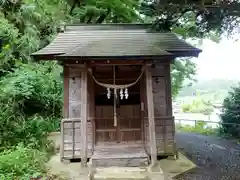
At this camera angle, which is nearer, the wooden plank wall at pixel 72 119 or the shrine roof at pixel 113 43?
the shrine roof at pixel 113 43

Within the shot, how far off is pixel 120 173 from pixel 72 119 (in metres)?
2.01

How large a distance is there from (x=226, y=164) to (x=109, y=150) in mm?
3282

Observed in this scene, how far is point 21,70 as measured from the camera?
9250 millimetres

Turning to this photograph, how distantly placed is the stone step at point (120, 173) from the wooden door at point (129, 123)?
121 cm

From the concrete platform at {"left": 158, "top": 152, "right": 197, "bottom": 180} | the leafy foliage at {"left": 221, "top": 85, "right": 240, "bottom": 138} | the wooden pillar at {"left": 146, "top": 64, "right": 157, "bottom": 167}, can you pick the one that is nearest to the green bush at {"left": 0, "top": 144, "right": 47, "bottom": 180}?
the wooden pillar at {"left": 146, "top": 64, "right": 157, "bottom": 167}

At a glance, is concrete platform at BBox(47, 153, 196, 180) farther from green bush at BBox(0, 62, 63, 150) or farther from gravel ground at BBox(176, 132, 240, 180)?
green bush at BBox(0, 62, 63, 150)

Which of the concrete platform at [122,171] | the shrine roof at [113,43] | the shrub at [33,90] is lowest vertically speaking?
the concrete platform at [122,171]

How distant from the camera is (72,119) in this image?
6918mm

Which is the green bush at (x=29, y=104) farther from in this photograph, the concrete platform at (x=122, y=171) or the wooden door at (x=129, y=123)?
the wooden door at (x=129, y=123)

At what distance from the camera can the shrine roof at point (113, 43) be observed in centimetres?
609

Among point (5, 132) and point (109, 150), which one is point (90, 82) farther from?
point (5, 132)

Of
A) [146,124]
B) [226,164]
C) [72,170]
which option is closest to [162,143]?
[146,124]

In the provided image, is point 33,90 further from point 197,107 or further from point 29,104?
point 197,107

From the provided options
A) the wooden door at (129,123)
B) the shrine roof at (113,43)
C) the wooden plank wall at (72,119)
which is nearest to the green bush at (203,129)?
the wooden door at (129,123)
